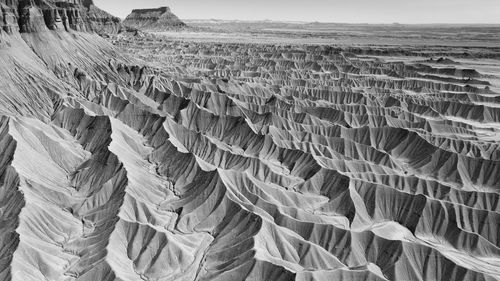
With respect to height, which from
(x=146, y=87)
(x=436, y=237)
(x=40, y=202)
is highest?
(x=146, y=87)

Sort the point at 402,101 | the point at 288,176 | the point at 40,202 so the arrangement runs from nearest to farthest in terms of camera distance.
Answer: the point at 40,202 < the point at 288,176 < the point at 402,101

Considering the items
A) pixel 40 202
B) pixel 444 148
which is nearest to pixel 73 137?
pixel 40 202

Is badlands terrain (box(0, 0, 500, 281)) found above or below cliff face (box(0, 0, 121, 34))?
below

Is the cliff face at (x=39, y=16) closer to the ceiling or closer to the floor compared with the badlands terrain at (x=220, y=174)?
closer to the ceiling

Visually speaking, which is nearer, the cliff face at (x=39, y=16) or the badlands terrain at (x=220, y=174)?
the badlands terrain at (x=220, y=174)

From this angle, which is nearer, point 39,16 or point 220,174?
point 220,174

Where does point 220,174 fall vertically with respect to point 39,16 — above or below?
below

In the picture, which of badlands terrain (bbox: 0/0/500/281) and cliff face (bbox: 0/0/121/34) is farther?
cliff face (bbox: 0/0/121/34)

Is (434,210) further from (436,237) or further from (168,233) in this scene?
(168,233)
